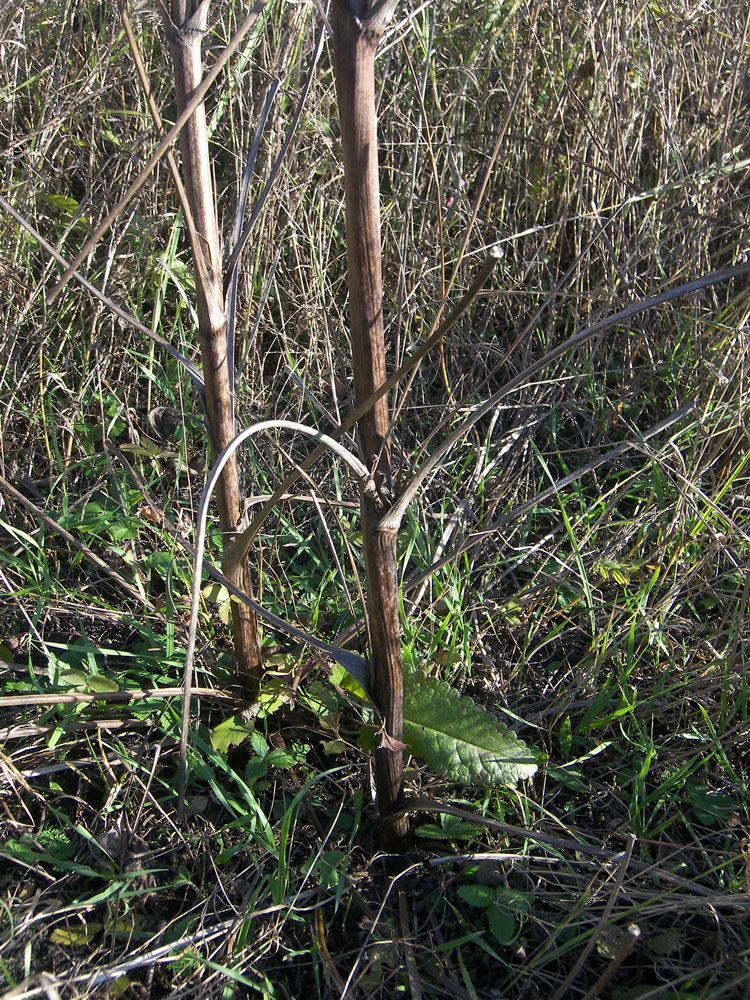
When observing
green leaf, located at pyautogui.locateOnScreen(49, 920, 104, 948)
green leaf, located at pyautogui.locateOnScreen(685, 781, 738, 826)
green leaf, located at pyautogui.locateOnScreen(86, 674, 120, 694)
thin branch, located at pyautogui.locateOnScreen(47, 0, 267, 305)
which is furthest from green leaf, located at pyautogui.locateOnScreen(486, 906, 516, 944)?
thin branch, located at pyautogui.locateOnScreen(47, 0, 267, 305)

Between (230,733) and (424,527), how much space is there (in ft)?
2.14

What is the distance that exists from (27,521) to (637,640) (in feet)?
4.69

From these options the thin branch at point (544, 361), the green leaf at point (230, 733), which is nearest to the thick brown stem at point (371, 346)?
the thin branch at point (544, 361)

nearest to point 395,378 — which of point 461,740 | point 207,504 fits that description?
point 207,504

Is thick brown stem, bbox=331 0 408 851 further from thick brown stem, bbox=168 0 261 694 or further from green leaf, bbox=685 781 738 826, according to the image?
green leaf, bbox=685 781 738 826

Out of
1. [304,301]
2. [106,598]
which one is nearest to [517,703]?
[106,598]

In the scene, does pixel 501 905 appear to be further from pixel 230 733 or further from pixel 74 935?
pixel 74 935

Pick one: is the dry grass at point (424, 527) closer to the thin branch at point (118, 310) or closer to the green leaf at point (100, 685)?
the green leaf at point (100, 685)

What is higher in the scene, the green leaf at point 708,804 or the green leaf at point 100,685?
the green leaf at point 100,685

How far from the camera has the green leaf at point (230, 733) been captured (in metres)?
1.27

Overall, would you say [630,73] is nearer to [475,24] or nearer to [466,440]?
[475,24]

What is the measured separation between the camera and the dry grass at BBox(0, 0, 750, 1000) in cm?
112

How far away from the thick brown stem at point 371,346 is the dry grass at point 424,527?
9 centimetres

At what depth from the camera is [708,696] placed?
143 centimetres
